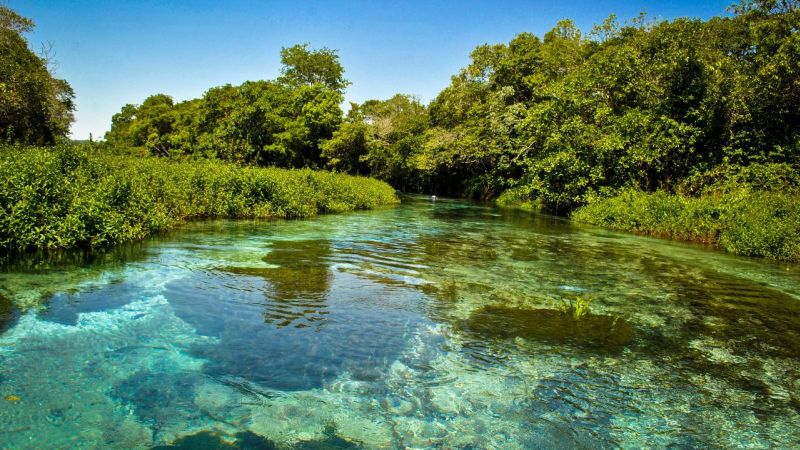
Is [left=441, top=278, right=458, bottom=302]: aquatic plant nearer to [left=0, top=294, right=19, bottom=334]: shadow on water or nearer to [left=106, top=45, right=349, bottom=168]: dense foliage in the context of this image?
[left=0, top=294, right=19, bottom=334]: shadow on water

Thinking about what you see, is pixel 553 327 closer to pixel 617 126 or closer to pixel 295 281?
pixel 295 281

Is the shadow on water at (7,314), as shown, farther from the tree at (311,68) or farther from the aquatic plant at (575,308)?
the tree at (311,68)

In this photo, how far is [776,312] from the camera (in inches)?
331

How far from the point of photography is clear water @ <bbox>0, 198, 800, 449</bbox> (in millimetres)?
4066

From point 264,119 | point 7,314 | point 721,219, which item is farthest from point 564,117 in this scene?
point 7,314

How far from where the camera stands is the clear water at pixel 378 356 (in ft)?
13.3

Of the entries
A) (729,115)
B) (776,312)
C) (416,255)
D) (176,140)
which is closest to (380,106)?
(176,140)

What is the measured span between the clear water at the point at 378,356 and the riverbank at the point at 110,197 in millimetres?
833

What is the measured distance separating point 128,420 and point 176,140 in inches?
1760

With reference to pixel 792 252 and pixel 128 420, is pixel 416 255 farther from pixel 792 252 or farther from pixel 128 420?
pixel 792 252

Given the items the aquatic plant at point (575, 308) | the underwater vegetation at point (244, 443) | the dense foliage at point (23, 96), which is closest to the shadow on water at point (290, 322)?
the underwater vegetation at point (244, 443)

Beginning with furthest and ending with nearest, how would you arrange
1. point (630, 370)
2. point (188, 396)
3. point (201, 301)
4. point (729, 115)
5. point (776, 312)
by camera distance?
point (729, 115), point (776, 312), point (201, 301), point (630, 370), point (188, 396)

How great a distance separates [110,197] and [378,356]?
9.06 meters

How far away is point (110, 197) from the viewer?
11.3 meters
